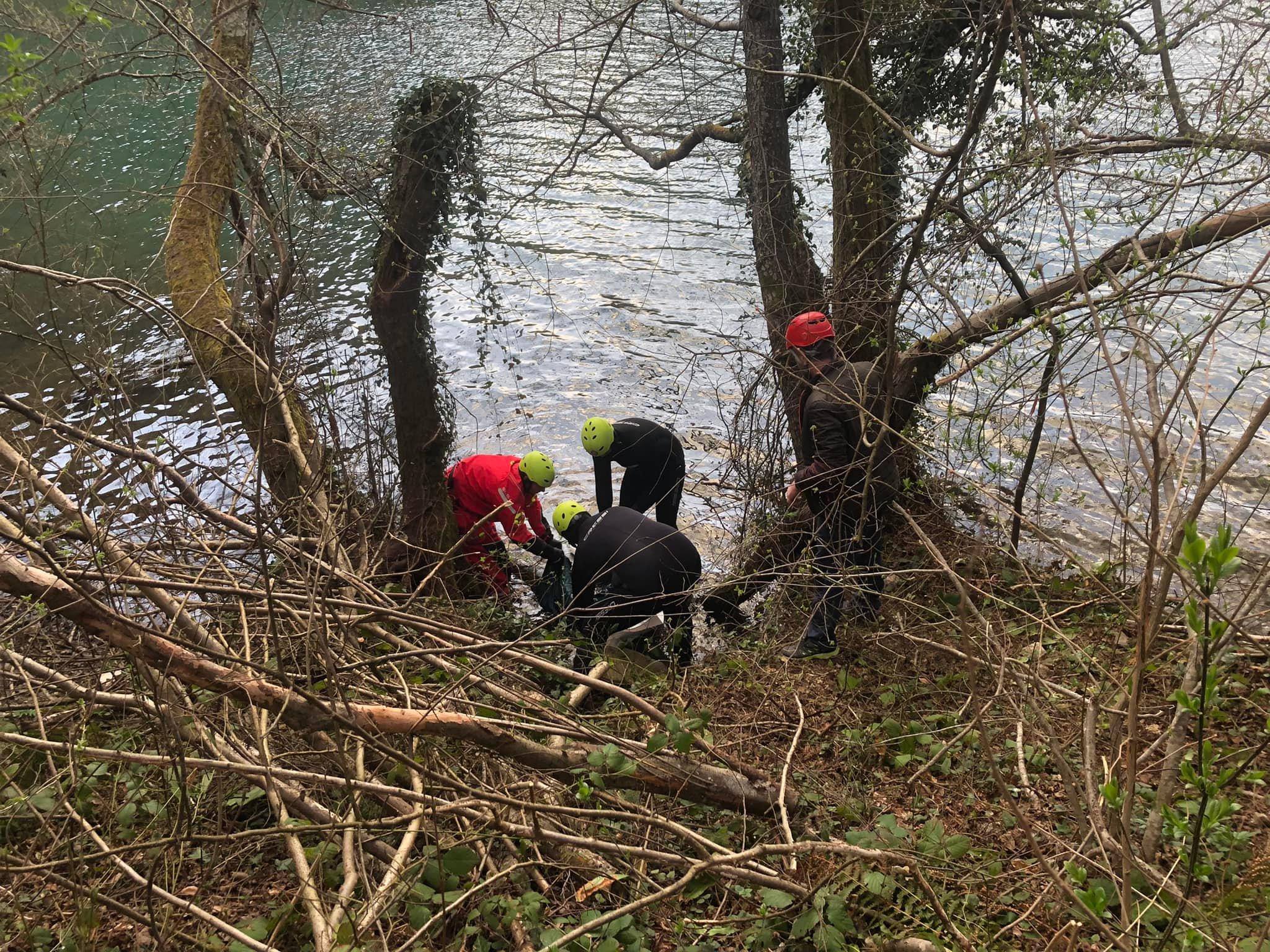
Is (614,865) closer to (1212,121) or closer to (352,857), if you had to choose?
(352,857)

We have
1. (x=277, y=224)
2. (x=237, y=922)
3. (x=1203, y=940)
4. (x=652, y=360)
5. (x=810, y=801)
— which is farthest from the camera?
(x=652, y=360)

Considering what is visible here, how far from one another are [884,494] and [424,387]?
3.88m

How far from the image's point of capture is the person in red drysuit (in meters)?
6.20

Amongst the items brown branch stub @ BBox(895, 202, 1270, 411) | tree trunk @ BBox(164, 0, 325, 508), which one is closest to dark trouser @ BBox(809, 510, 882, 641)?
brown branch stub @ BBox(895, 202, 1270, 411)

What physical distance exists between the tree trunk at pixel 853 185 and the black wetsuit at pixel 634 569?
1.93 metres

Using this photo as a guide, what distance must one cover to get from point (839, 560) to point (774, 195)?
282 centimetres

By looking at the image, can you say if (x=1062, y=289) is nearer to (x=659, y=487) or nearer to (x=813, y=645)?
(x=813, y=645)

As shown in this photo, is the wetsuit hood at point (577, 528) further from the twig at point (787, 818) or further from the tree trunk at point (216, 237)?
the twig at point (787, 818)

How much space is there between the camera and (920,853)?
2865 mm

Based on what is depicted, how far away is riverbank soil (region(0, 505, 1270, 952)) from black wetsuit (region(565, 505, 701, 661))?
55.9 inches

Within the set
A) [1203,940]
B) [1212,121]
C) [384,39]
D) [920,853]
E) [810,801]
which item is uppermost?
[384,39]

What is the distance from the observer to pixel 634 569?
534 centimetres

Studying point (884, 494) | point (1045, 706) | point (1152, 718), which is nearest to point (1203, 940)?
point (1045, 706)

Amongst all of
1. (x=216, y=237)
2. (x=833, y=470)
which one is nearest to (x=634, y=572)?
(x=833, y=470)
